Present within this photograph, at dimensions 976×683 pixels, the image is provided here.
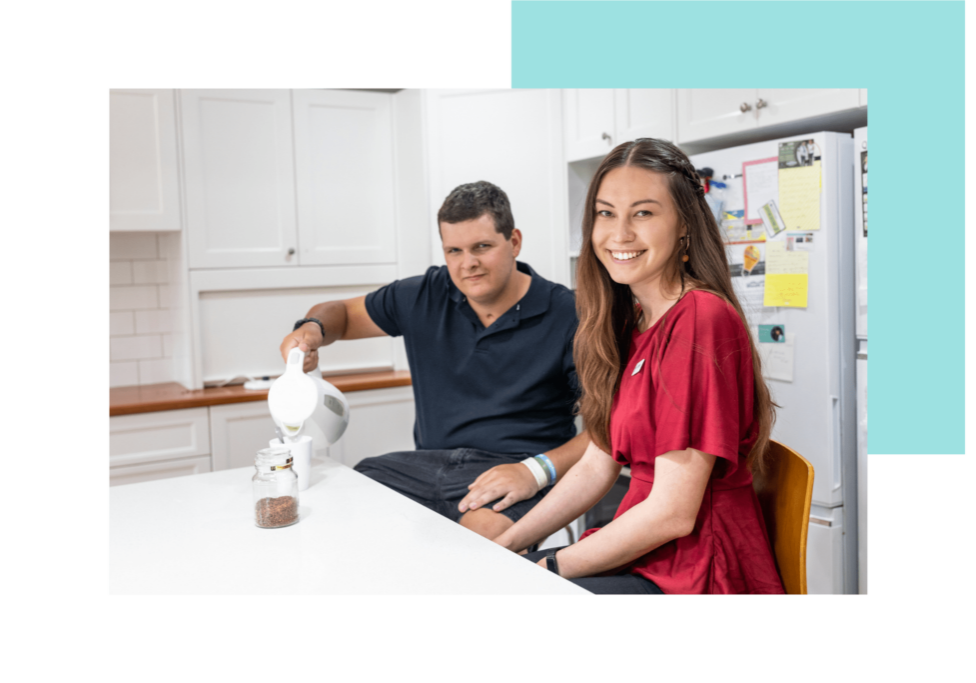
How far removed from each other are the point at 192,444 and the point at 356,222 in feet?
1.89

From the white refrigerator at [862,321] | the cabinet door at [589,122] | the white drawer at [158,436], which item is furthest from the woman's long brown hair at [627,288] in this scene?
the white drawer at [158,436]

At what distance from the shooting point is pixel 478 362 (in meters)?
1.60

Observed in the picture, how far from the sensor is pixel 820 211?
150 cm

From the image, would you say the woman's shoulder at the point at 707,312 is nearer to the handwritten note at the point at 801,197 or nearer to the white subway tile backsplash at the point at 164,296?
the handwritten note at the point at 801,197

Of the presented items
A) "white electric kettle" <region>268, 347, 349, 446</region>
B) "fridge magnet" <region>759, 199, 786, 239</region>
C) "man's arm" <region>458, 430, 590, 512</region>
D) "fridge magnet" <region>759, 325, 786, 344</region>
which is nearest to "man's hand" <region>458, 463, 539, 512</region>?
"man's arm" <region>458, 430, 590, 512</region>

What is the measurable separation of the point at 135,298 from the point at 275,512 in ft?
2.07

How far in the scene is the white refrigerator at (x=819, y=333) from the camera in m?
1.50

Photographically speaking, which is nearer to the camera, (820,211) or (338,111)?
(820,211)

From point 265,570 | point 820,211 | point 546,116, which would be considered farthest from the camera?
point 546,116

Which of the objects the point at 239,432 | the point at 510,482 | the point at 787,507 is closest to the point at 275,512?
the point at 239,432

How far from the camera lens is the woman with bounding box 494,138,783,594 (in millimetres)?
1165

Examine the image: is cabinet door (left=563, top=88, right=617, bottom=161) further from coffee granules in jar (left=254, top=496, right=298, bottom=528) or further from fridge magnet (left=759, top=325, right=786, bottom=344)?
coffee granules in jar (left=254, top=496, right=298, bottom=528)
